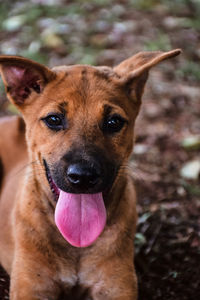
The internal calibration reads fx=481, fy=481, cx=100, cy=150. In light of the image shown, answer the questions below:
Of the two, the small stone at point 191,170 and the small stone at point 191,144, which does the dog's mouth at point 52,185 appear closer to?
the small stone at point 191,170

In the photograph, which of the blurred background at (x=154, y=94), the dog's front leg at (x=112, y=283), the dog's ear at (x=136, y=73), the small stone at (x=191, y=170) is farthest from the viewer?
the small stone at (x=191, y=170)

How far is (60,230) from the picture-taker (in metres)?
3.76

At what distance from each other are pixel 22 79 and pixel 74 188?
44.0 inches

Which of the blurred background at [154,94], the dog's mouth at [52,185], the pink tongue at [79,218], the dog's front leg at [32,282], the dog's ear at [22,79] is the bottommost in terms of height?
the blurred background at [154,94]

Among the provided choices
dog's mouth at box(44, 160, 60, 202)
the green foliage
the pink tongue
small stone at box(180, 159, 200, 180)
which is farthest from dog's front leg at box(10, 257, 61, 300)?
the green foliage

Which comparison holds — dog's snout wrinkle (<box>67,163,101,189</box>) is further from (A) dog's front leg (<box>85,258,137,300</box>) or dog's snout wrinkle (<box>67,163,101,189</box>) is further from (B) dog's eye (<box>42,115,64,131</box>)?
(A) dog's front leg (<box>85,258,137,300</box>)

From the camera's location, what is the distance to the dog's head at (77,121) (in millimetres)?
3570

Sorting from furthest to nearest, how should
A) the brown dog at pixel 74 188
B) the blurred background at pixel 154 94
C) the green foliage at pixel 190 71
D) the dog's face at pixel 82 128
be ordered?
the green foliage at pixel 190 71
the blurred background at pixel 154 94
the brown dog at pixel 74 188
the dog's face at pixel 82 128

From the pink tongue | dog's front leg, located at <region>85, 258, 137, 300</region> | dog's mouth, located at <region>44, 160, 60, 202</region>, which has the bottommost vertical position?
dog's front leg, located at <region>85, 258, 137, 300</region>

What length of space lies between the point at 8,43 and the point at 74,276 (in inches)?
233

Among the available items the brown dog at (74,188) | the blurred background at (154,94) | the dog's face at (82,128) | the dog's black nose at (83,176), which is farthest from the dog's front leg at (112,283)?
the dog's black nose at (83,176)

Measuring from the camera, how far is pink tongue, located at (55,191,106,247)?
12.3 ft

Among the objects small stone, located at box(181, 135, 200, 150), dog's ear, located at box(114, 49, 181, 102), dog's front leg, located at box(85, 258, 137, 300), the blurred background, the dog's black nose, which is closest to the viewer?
the dog's black nose

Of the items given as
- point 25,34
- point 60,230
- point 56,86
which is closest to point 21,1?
point 25,34
